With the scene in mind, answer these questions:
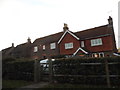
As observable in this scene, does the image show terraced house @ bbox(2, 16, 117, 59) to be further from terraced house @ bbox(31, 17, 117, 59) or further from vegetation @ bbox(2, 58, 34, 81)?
vegetation @ bbox(2, 58, 34, 81)

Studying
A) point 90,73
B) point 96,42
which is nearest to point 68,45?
point 96,42

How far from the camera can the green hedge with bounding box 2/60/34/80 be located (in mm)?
9508

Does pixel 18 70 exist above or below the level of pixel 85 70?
below

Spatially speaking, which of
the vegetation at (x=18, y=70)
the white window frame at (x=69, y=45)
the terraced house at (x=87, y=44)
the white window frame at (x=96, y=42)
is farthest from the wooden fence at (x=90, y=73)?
the white window frame at (x=69, y=45)

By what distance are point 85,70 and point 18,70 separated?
647 centimetres

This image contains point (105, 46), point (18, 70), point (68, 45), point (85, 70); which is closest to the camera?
point (85, 70)

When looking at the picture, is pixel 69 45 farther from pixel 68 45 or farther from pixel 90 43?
pixel 90 43

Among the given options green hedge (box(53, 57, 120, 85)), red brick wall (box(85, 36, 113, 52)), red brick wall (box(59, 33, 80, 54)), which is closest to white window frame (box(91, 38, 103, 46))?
red brick wall (box(85, 36, 113, 52))

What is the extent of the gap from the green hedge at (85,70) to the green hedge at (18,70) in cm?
259

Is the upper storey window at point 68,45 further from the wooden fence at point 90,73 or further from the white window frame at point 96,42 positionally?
the wooden fence at point 90,73

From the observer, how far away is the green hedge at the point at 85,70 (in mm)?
6404

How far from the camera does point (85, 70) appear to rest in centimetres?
710

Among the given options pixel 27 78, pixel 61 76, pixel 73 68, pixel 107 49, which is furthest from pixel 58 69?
pixel 107 49

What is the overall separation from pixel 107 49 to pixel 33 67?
18876mm
